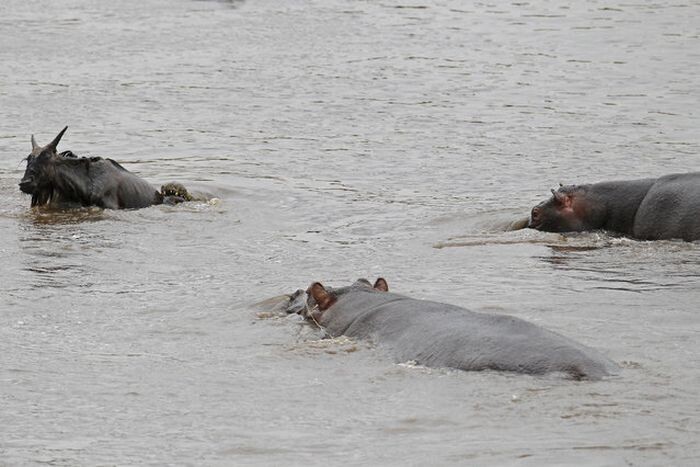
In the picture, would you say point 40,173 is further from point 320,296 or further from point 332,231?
point 320,296

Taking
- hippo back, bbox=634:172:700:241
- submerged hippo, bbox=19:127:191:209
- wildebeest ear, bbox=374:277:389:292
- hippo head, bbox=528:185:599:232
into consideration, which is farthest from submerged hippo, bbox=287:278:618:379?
submerged hippo, bbox=19:127:191:209

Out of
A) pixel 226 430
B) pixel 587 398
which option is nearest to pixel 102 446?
pixel 226 430

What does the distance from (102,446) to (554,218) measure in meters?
5.77

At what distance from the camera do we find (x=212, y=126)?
15.7 m

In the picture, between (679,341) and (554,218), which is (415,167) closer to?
(554,218)

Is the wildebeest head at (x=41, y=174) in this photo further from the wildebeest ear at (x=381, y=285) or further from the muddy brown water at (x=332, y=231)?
the wildebeest ear at (x=381, y=285)

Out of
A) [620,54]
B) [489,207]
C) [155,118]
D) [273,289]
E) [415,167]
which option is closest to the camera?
[273,289]

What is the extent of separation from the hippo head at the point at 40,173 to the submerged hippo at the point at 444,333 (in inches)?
157

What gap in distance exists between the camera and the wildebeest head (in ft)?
38.6

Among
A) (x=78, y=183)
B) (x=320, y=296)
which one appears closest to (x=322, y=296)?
(x=320, y=296)

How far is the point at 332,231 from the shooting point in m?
11.4

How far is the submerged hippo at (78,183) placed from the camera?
38.8 feet

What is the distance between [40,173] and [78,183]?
32 centimetres

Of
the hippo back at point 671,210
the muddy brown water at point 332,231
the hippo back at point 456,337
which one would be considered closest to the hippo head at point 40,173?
the muddy brown water at point 332,231
